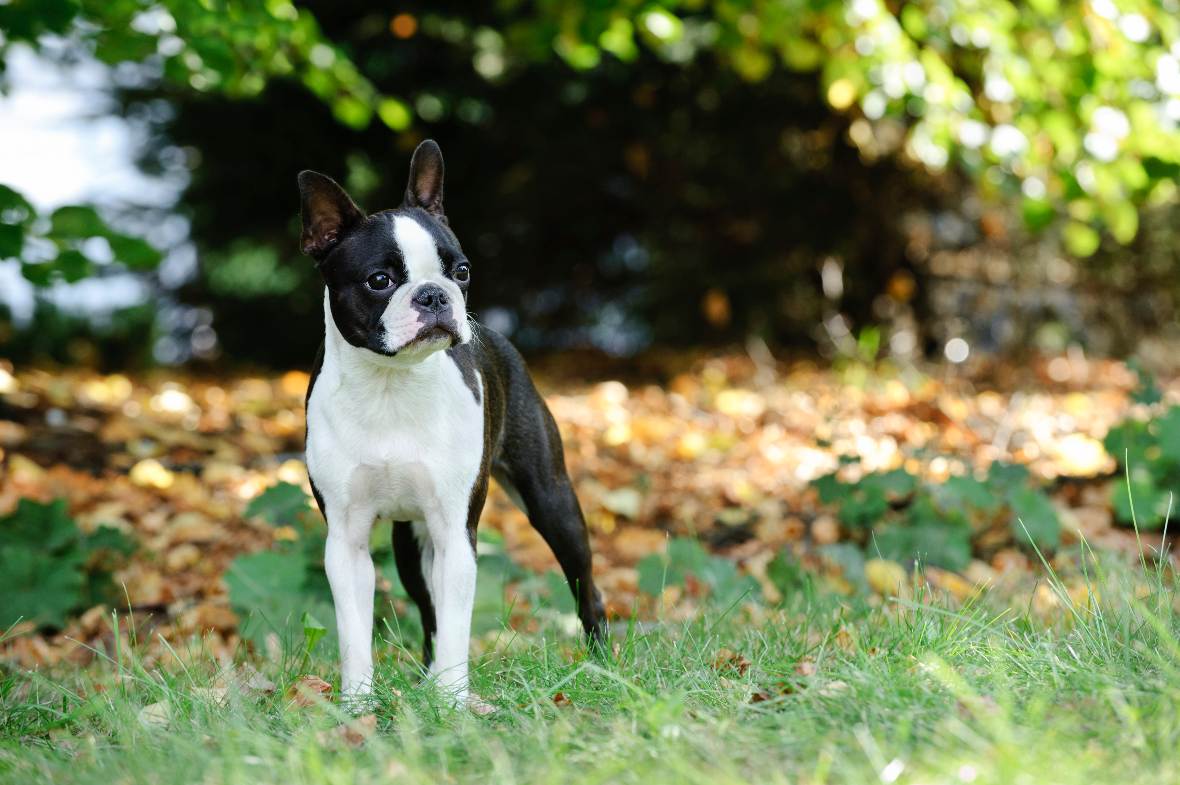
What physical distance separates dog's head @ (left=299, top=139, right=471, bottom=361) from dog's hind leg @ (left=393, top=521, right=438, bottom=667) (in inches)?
32.3

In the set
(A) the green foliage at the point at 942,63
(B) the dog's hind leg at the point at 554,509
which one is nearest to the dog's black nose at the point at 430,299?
(B) the dog's hind leg at the point at 554,509

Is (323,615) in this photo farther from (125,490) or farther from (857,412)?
(857,412)

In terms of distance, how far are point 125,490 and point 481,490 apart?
3128 millimetres

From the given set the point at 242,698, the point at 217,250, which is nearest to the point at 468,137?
the point at 217,250

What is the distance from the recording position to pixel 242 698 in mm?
2785

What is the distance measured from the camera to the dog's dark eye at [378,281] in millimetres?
2979

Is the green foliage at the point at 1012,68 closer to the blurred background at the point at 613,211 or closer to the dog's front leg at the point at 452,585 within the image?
the blurred background at the point at 613,211

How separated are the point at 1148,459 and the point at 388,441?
3518 mm

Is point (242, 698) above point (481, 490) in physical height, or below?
below

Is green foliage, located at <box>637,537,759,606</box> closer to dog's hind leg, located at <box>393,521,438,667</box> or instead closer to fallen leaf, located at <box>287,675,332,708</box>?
dog's hind leg, located at <box>393,521,438,667</box>

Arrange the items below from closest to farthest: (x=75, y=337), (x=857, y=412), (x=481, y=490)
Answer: (x=481, y=490) < (x=857, y=412) < (x=75, y=337)

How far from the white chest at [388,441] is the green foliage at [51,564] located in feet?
5.17

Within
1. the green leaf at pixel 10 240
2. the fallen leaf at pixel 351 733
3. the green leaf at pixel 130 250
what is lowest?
the fallen leaf at pixel 351 733

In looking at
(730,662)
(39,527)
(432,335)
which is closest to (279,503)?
(39,527)
